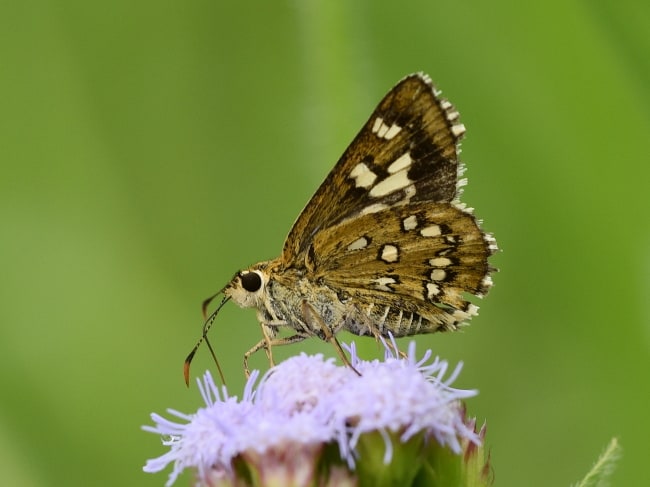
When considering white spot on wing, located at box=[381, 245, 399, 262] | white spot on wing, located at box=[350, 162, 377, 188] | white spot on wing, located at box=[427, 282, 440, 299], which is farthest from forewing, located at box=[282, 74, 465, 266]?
white spot on wing, located at box=[427, 282, 440, 299]

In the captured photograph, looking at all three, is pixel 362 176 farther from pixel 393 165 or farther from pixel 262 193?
pixel 262 193

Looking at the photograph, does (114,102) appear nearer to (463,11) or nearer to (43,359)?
(43,359)

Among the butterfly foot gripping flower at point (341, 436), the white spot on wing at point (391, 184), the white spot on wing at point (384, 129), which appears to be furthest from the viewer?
the white spot on wing at point (391, 184)

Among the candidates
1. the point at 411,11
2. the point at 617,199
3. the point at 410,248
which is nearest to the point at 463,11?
the point at 411,11

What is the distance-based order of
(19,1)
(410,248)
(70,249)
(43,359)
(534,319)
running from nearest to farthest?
(410,248) → (534,319) → (43,359) → (70,249) → (19,1)

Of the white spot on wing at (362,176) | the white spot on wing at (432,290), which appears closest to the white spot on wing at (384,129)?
the white spot on wing at (362,176)

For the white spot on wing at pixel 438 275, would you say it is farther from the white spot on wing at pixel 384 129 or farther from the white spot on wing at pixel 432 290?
the white spot on wing at pixel 384 129

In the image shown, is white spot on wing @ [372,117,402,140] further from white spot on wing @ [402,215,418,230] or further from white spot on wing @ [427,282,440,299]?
white spot on wing @ [427,282,440,299]
